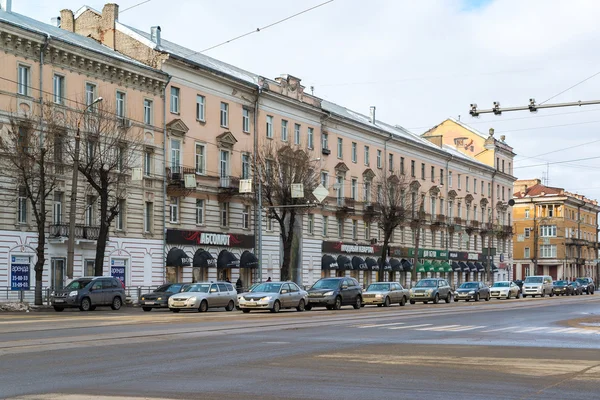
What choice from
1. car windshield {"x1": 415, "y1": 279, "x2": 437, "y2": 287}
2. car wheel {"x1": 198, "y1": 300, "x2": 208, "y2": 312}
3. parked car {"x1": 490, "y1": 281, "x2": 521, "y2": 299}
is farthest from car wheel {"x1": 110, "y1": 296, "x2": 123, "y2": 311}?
parked car {"x1": 490, "y1": 281, "x2": 521, "y2": 299}

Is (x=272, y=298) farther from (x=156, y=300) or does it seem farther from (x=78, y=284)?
(x=78, y=284)

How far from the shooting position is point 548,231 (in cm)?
13275

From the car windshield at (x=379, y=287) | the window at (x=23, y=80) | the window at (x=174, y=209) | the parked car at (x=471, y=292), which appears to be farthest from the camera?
the parked car at (x=471, y=292)

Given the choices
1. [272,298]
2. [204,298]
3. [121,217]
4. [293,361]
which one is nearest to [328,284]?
[272,298]

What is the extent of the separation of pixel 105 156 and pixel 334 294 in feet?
43.7

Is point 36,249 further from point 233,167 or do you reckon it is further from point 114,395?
point 114,395

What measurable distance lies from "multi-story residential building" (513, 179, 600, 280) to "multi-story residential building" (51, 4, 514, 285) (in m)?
39.2

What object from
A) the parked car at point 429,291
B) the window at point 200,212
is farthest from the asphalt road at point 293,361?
the window at point 200,212

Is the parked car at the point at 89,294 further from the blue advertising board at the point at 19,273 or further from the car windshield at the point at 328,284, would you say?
the car windshield at the point at 328,284

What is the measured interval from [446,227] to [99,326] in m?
69.2

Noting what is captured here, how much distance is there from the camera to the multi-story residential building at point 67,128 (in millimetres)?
44031

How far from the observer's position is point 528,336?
2333cm

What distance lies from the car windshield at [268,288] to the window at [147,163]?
51.1 feet

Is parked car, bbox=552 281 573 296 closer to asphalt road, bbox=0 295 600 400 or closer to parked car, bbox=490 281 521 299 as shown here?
parked car, bbox=490 281 521 299
